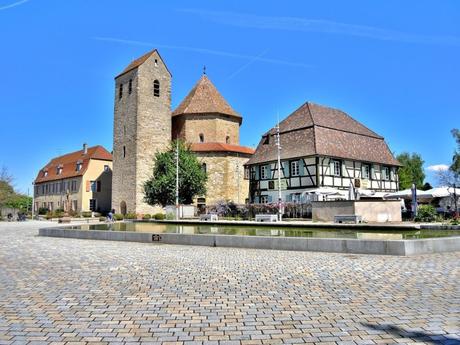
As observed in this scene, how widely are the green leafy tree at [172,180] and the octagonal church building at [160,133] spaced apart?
14.0 feet

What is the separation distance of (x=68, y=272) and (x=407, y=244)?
908cm

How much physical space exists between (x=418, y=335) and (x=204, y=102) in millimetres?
51891

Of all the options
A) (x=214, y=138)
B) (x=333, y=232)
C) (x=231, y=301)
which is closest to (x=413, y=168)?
(x=214, y=138)

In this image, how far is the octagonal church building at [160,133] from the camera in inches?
1897

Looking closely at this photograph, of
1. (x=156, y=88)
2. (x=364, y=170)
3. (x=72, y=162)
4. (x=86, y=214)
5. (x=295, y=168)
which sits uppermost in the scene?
(x=156, y=88)

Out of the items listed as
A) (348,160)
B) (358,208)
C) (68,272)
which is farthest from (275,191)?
(68,272)

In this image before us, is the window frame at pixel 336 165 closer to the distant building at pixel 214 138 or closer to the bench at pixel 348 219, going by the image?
the bench at pixel 348 219

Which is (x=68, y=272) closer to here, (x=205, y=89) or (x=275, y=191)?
(x=275, y=191)

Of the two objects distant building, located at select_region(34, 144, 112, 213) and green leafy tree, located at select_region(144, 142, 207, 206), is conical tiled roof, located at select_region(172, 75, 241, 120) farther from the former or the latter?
distant building, located at select_region(34, 144, 112, 213)

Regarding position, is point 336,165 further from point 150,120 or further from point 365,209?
point 150,120

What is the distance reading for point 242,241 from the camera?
1373 centimetres

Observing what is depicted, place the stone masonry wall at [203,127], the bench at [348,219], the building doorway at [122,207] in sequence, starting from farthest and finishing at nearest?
the stone masonry wall at [203,127], the building doorway at [122,207], the bench at [348,219]

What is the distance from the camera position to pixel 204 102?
54.7 metres

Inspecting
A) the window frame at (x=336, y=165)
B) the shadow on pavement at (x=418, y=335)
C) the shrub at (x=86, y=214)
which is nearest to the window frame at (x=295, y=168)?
the window frame at (x=336, y=165)
